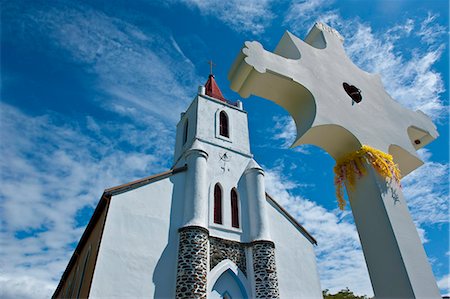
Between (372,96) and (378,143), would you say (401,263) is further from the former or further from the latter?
(372,96)

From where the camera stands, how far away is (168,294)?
33.1 feet

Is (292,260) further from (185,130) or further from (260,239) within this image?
(185,130)

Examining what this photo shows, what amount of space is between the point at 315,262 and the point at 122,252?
8.81 m

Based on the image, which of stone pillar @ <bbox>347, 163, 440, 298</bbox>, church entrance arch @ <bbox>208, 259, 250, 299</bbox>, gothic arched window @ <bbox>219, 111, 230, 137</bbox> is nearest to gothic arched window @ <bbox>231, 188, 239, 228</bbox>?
church entrance arch @ <bbox>208, 259, 250, 299</bbox>

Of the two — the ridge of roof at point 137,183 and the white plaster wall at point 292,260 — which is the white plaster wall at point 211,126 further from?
the white plaster wall at point 292,260

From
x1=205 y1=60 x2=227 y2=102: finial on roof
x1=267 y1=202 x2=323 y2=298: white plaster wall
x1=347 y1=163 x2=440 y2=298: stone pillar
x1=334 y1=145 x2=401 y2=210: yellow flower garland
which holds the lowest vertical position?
x1=347 y1=163 x2=440 y2=298: stone pillar

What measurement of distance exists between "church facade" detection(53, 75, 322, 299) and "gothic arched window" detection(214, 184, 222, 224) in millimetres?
46

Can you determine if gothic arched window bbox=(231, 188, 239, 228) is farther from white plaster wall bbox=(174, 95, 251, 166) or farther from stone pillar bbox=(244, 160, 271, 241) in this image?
white plaster wall bbox=(174, 95, 251, 166)

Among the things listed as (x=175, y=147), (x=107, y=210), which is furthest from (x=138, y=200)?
(x=175, y=147)

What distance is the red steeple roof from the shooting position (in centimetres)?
1988

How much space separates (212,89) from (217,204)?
1021 centimetres

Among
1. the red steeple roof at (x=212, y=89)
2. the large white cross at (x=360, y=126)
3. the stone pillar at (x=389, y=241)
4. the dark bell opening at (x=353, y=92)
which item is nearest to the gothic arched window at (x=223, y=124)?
the red steeple roof at (x=212, y=89)

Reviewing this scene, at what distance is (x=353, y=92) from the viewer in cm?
389

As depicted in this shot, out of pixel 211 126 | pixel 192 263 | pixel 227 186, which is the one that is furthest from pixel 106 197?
pixel 211 126
